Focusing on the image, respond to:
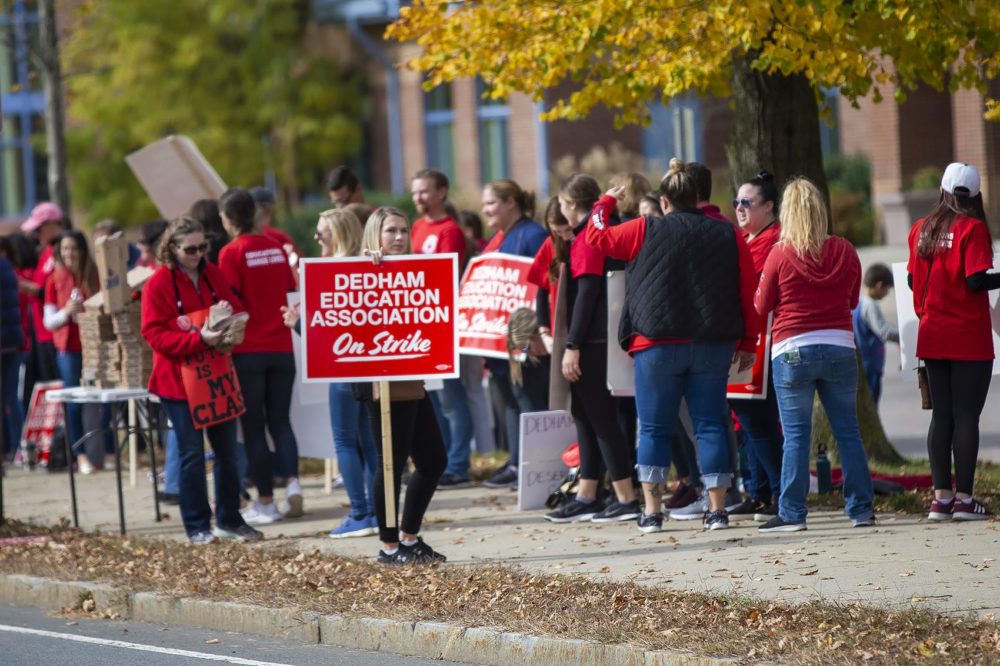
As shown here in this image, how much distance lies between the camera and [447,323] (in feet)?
29.4

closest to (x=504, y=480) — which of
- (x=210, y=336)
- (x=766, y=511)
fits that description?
(x=766, y=511)

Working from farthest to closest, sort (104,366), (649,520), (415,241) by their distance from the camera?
(415,241) → (104,366) → (649,520)

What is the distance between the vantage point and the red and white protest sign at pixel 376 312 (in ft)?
29.2

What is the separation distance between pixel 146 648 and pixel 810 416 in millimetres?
3670

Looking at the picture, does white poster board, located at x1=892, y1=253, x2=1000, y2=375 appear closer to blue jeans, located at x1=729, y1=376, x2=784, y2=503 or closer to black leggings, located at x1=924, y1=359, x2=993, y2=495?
black leggings, located at x1=924, y1=359, x2=993, y2=495

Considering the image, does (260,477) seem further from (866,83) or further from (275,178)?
(275,178)

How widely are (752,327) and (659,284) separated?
61 cm

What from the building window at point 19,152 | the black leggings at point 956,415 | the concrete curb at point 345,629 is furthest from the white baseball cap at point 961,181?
the building window at point 19,152

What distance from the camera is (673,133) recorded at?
16688 mm

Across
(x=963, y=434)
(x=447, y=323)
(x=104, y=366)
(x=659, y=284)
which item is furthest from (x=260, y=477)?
(x=963, y=434)

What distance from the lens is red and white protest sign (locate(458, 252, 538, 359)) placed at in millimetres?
11328

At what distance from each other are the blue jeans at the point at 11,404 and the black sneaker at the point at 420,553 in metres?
6.32

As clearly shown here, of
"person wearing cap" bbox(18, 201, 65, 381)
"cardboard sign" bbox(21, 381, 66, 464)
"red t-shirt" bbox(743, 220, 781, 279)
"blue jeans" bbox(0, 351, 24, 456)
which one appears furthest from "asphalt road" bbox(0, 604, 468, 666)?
"person wearing cap" bbox(18, 201, 65, 381)

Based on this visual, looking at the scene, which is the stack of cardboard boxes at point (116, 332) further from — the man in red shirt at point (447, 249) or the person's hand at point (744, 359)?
the person's hand at point (744, 359)
